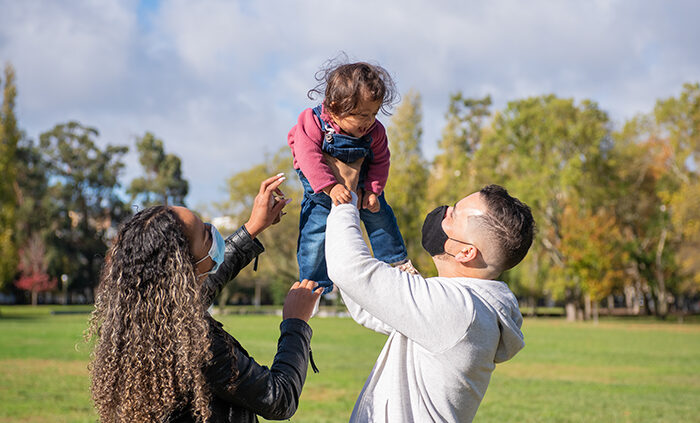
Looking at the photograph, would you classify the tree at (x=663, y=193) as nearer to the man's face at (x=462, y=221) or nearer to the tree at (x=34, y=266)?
the man's face at (x=462, y=221)

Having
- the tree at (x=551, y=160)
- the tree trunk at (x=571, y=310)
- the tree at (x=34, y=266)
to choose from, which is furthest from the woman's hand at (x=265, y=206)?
the tree at (x=34, y=266)

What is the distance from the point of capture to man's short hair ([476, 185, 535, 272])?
2.28 metres

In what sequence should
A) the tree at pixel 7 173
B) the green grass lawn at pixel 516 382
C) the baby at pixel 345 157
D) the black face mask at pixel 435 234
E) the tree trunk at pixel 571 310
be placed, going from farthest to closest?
the tree trunk at pixel 571 310
the tree at pixel 7 173
the green grass lawn at pixel 516 382
the baby at pixel 345 157
the black face mask at pixel 435 234

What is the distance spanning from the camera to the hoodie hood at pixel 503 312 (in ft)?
7.44

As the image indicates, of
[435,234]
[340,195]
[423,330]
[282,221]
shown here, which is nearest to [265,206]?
[340,195]

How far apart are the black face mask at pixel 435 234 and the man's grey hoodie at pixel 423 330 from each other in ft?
0.42

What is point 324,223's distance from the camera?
10.2 feet

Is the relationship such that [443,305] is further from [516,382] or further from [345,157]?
[516,382]

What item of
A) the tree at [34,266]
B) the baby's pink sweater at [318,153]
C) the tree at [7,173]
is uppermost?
the tree at [7,173]

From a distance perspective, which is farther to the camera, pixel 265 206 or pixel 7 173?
pixel 7 173

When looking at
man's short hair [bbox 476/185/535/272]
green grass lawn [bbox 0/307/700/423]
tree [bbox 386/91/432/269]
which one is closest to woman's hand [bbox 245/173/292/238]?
man's short hair [bbox 476/185/535/272]

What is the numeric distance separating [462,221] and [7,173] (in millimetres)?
43378

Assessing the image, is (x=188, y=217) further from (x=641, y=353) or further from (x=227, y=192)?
(x=227, y=192)

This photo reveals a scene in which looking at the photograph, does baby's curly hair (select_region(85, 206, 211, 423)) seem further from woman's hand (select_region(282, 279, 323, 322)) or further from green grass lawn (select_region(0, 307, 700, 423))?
green grass lawn (select_region(0, 307, 700, 423))
